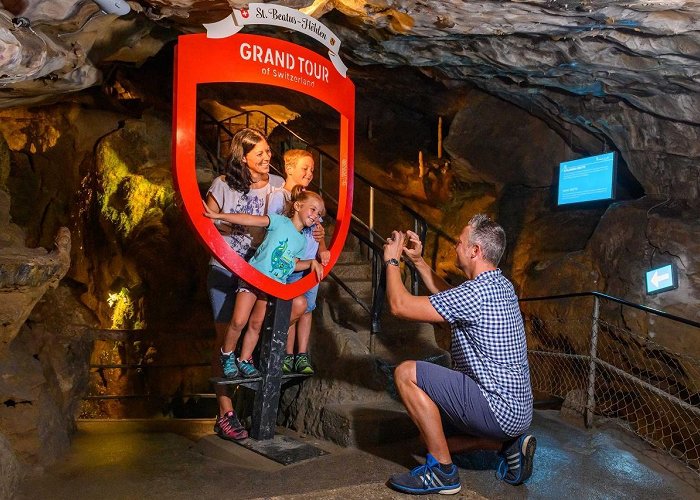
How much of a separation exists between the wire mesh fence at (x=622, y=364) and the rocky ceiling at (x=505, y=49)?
2.04 metres

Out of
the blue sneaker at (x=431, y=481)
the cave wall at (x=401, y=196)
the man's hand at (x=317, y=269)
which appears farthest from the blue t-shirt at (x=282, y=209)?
the cave wall at (x=401, y=196)

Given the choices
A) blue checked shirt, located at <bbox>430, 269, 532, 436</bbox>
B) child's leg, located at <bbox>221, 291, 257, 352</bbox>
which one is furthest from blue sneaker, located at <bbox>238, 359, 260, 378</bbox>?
blue checked shirt, located at <bbox>430, 269, 532, 436</bbox>

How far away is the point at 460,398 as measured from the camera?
Answer: 11.5 ft

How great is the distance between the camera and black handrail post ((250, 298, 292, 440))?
14.3 feet

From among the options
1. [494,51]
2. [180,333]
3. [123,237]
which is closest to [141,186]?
[123,237]

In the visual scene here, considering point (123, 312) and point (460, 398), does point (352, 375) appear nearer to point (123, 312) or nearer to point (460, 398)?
point (460, 398)

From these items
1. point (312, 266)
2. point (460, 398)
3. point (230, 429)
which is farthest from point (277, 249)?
point (460, 398)

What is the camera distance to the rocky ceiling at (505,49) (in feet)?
13.7

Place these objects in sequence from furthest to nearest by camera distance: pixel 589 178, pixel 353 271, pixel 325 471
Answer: pixel 589 178
pixel 353 271
pixel 325 471

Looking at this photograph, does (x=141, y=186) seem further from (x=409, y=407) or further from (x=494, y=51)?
(x=409, y=407)

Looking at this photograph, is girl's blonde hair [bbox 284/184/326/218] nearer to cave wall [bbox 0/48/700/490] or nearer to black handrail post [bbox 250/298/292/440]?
black handrail post [bbox 250/298/292/440]

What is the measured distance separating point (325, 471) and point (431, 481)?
85 cm

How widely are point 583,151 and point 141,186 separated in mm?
7392

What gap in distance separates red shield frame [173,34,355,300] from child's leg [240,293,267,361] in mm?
276
